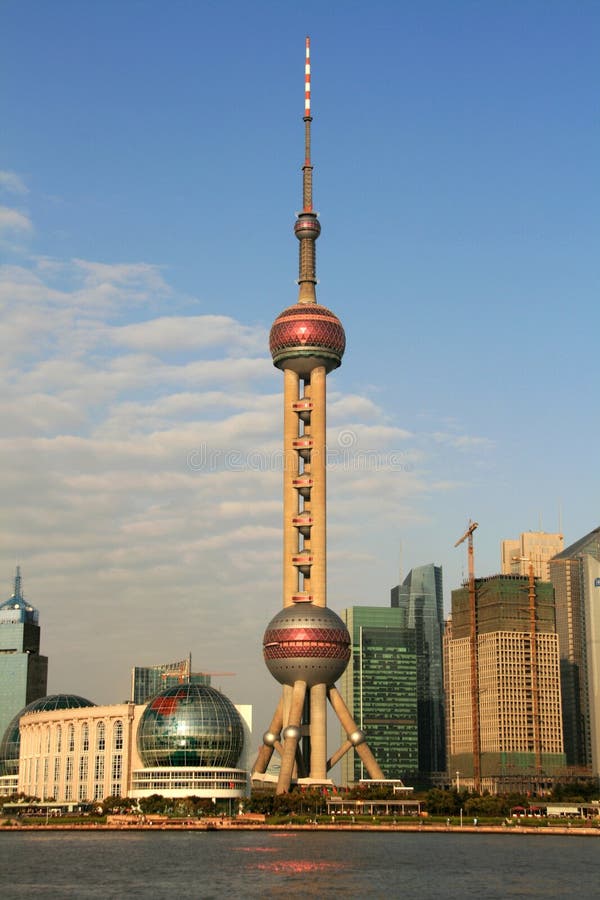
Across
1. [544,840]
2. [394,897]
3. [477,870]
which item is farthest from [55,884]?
[544,840]

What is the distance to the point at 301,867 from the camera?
138375mm

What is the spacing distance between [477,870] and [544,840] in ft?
182

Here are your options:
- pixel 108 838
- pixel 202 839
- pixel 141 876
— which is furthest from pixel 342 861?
pixel 108 838

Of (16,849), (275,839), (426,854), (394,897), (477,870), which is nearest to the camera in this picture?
(394,897)

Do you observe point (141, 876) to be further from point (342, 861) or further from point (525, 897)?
point (525, 897)

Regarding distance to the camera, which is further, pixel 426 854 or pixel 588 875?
pixel 426 854

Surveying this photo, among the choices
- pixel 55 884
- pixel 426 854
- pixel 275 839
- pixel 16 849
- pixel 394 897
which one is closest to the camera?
pixel 394 897

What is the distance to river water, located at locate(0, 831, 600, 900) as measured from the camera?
392ft

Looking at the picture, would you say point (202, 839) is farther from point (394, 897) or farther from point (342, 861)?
point (394, 897)

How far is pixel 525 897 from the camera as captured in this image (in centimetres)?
11531

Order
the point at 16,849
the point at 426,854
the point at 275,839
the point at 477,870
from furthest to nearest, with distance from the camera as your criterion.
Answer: the point at 275,839
the point at 16,849
the point at 426,854
the point at 477,870

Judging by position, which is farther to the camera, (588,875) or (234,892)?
(588,875)

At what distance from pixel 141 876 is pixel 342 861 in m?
25.9

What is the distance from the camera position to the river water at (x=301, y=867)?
392 feet
